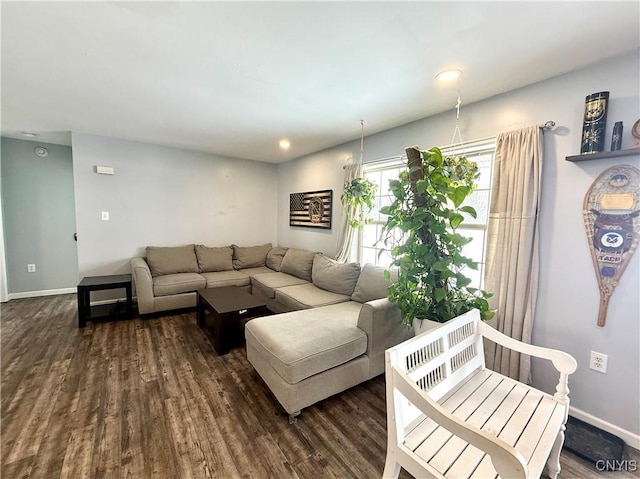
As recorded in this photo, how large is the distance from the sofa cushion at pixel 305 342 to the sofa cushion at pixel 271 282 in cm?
121

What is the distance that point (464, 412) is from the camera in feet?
4.10

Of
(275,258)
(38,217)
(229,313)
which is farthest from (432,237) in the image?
(38,217)

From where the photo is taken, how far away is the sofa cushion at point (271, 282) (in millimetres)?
3517

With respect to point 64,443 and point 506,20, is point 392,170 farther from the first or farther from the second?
point 64,443

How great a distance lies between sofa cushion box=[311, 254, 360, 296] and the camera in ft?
10.1

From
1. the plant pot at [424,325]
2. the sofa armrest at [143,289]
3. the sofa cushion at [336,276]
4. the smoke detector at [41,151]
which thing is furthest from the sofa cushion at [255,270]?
the smoke detector at [41,151]

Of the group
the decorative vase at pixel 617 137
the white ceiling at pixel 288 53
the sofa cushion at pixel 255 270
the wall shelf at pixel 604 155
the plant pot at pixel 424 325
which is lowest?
the sofa cushion at pixel 255 270

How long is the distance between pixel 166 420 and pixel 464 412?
1.80 m

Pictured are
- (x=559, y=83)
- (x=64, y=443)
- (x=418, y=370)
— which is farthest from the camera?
(x=559, y=83)

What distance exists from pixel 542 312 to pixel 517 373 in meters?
0.49

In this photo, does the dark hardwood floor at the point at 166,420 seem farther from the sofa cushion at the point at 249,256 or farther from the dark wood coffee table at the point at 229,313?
the sofa cushion at the point at 249,256

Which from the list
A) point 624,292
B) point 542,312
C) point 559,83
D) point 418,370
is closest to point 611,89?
point 559,83

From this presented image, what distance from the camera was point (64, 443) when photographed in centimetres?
157

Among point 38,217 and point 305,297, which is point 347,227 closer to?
point 305,297
